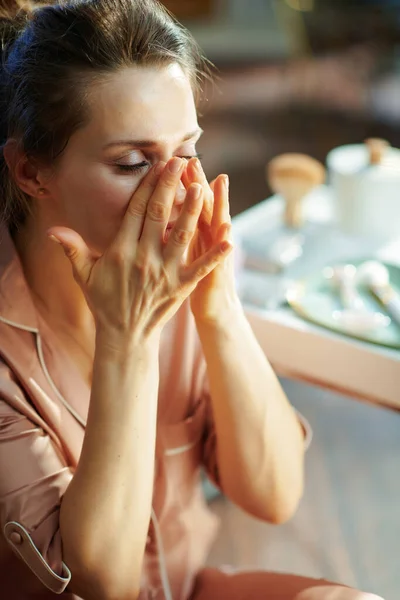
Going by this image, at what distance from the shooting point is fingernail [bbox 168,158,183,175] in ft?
2.69

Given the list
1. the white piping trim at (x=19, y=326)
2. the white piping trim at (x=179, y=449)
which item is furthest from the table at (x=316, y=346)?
the white piping trim at (x=19, y=326)

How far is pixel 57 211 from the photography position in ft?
3.06

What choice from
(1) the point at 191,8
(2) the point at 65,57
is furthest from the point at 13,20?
(1) the point at 191,8

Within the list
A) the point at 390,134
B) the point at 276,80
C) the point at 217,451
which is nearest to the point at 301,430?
the point at 217,451

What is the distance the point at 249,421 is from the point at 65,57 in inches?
20.1

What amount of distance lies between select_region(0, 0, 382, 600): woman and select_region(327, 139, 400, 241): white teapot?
695mm

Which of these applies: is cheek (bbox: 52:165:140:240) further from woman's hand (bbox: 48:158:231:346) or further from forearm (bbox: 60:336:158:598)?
forearm (bbox: 60:336:158:598)

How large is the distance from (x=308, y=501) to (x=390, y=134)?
320 cm

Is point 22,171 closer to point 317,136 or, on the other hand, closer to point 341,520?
point 341,520

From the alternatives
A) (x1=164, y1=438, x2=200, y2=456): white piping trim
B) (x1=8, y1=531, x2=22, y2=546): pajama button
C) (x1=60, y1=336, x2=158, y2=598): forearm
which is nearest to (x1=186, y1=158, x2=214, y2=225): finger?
(x1=60, y1=336, x2=158, y2=598): forearm

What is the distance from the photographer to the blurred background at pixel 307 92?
13.7 feet

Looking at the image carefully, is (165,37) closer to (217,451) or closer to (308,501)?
(217,451)

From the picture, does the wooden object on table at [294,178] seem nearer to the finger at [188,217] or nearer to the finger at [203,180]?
the finger at [203,180]

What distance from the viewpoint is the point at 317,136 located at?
441 centimetres
